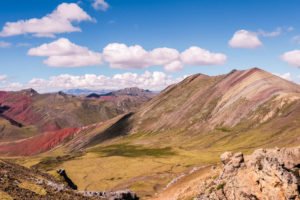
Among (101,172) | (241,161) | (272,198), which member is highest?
(241,161)

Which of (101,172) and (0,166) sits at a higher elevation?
(0,166)

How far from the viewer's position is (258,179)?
44.4 metres

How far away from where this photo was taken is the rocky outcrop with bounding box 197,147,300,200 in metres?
42.5

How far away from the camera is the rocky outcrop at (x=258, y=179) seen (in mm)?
42469

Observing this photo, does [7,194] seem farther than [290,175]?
Yes

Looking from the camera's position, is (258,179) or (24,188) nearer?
(258,179)

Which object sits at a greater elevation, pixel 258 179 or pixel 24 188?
pixel 258 179

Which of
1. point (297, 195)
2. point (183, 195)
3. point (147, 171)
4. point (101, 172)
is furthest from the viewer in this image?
point (101, 172)

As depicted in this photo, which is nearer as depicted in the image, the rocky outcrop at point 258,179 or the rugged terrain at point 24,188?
the rocky outcrop at point 258,179

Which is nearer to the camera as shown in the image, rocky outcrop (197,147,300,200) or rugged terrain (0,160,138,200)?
rocky outcrop (197,147,300,200)

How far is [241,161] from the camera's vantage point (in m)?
51.7

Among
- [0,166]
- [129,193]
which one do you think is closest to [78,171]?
[129,193]

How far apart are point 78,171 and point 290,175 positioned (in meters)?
157

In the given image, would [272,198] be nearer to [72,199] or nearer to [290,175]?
[290,175]
